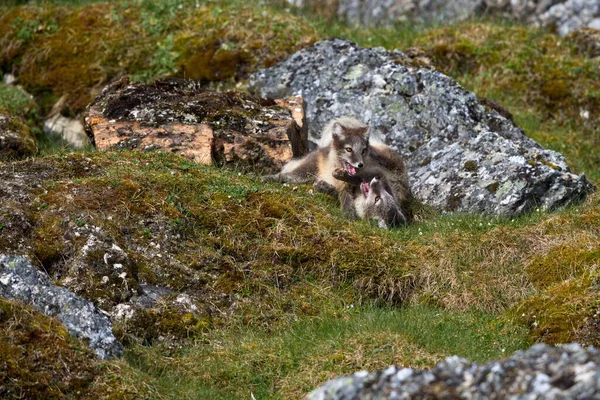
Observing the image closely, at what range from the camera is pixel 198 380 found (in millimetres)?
7949

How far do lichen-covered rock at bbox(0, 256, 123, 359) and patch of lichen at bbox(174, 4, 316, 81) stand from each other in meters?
8.92

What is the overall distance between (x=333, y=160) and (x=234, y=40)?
5.14 m

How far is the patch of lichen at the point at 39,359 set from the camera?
7.06 m

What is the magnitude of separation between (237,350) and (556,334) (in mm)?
2930

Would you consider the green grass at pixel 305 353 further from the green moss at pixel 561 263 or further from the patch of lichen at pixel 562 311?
the green moss at pixel 561 263

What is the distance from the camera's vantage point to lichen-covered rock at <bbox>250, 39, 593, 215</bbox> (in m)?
11.9

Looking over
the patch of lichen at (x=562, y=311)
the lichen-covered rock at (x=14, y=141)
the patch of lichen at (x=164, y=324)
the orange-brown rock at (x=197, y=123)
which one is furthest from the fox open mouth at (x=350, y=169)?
the lichen-covered rock at (x=14, y=141)

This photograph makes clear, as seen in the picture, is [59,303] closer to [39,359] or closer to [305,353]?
[39,359]

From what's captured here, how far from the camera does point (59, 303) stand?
26.4 ft

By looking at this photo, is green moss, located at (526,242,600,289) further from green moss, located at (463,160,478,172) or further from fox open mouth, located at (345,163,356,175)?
fox open mouth, located at (345,163,356,175)

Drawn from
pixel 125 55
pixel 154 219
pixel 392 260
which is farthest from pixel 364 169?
pixel 125 55

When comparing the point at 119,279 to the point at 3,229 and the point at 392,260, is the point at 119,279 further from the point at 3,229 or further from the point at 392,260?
the point at 392,260

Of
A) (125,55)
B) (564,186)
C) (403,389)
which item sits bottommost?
(125,55)

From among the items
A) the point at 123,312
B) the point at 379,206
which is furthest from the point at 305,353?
the point at 379,206
